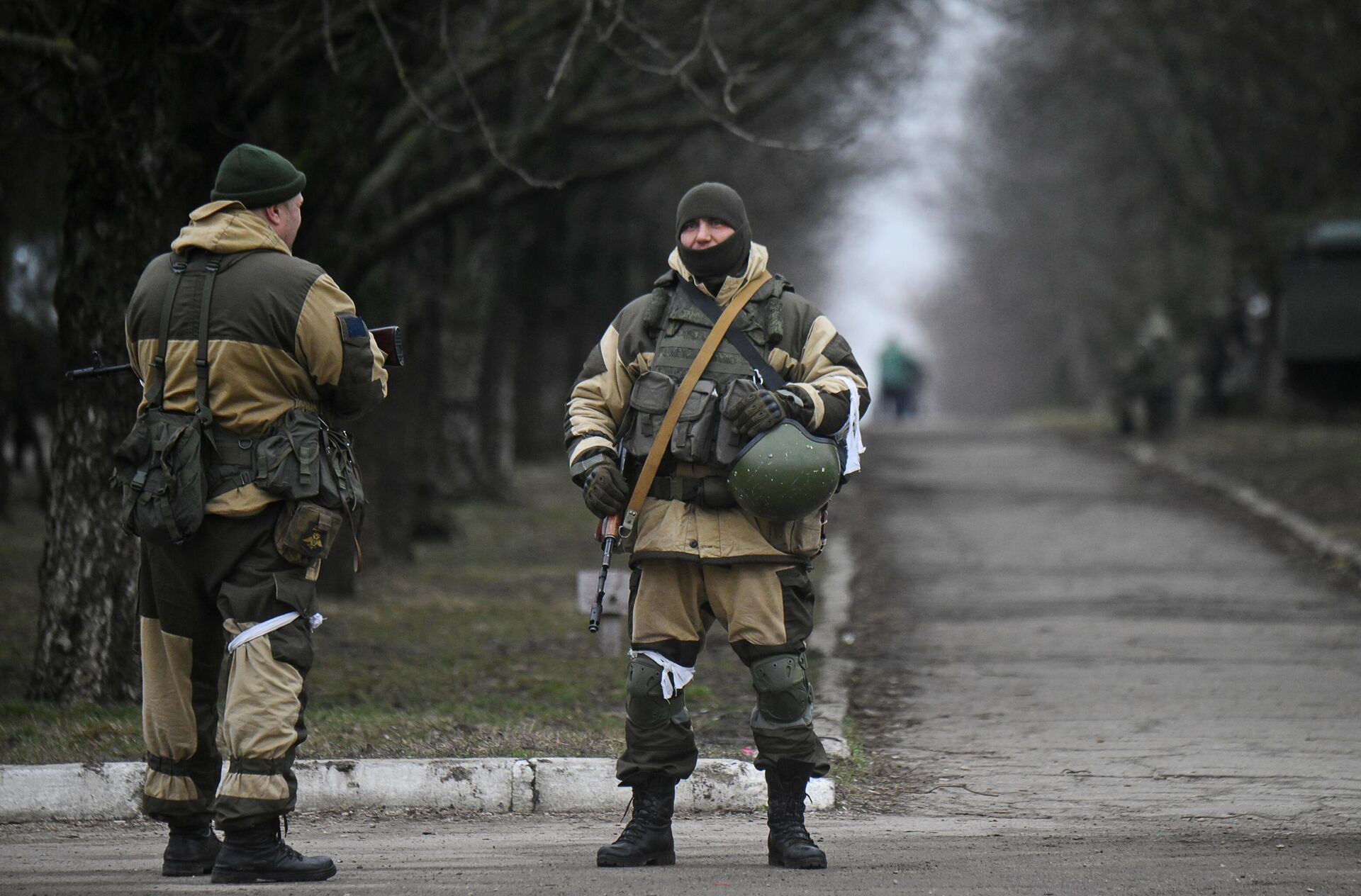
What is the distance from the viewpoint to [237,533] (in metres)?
4.96

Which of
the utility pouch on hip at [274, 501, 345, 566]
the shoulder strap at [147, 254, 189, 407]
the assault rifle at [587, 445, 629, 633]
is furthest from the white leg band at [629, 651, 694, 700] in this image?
the shoulder strap at [147, 254, 189, 407]

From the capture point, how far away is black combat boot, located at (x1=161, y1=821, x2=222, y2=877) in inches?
200

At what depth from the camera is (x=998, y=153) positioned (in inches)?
1999

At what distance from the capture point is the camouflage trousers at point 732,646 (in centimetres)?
519

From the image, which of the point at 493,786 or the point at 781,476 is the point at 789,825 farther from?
the point at 493,786

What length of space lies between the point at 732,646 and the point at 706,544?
1.09 ft

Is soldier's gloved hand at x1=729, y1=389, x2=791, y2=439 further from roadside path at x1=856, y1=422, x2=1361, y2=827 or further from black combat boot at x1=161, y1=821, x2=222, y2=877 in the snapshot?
black combat boot at x1=161, y1=821, x2=222, y2=877

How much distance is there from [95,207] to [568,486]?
45.6 ft

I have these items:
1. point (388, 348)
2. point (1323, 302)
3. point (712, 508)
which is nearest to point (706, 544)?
point (712, 508)

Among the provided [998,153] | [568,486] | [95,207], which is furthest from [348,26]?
[998,153]

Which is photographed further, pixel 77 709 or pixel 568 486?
pixel 568 486

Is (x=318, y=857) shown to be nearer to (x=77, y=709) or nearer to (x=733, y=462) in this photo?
(x=733, y=462)

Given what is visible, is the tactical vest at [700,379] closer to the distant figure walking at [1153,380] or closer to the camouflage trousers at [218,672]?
the camouflage trousers at [218,672]

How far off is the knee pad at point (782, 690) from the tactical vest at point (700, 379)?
0.62 metres
